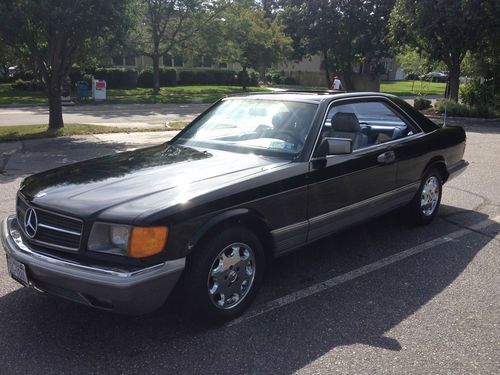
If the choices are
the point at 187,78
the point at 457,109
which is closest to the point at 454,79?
the point at 457,109

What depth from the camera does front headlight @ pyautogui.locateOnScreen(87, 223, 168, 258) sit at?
2.88 metres

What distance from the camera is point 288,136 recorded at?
416 cm

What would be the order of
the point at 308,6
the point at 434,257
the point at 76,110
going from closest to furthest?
the point at 434,257 < the point at 76,110 < the point at 308,6

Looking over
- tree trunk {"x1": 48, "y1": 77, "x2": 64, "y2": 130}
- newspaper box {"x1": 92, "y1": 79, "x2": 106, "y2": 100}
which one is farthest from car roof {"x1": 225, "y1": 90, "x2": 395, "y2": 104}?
newspaper box {"x1": 92, "y1": 79, "x2": 106, "y2": 100}

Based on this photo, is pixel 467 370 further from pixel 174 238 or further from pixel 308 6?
pixel 308 6

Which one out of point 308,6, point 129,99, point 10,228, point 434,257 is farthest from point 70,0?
point 308,6

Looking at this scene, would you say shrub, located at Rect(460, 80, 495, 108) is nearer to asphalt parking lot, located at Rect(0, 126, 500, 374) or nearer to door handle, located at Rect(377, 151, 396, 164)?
door handle, located at Rect(377, 151, 396, 164)

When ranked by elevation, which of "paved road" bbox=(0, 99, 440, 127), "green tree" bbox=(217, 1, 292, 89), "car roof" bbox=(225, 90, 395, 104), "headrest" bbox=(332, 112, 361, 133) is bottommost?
"paved road" bbox=(0, 99, 440, 127)

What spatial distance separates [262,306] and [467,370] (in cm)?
144

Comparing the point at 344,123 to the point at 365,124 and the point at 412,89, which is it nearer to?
the point at 365,124

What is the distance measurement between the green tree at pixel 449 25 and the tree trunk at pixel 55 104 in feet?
44.4

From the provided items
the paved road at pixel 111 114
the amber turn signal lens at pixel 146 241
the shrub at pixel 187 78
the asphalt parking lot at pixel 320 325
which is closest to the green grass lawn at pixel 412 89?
the shrub at pixel 187 78

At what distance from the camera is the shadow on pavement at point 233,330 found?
9.75ft

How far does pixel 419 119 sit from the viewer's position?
18.5ft
